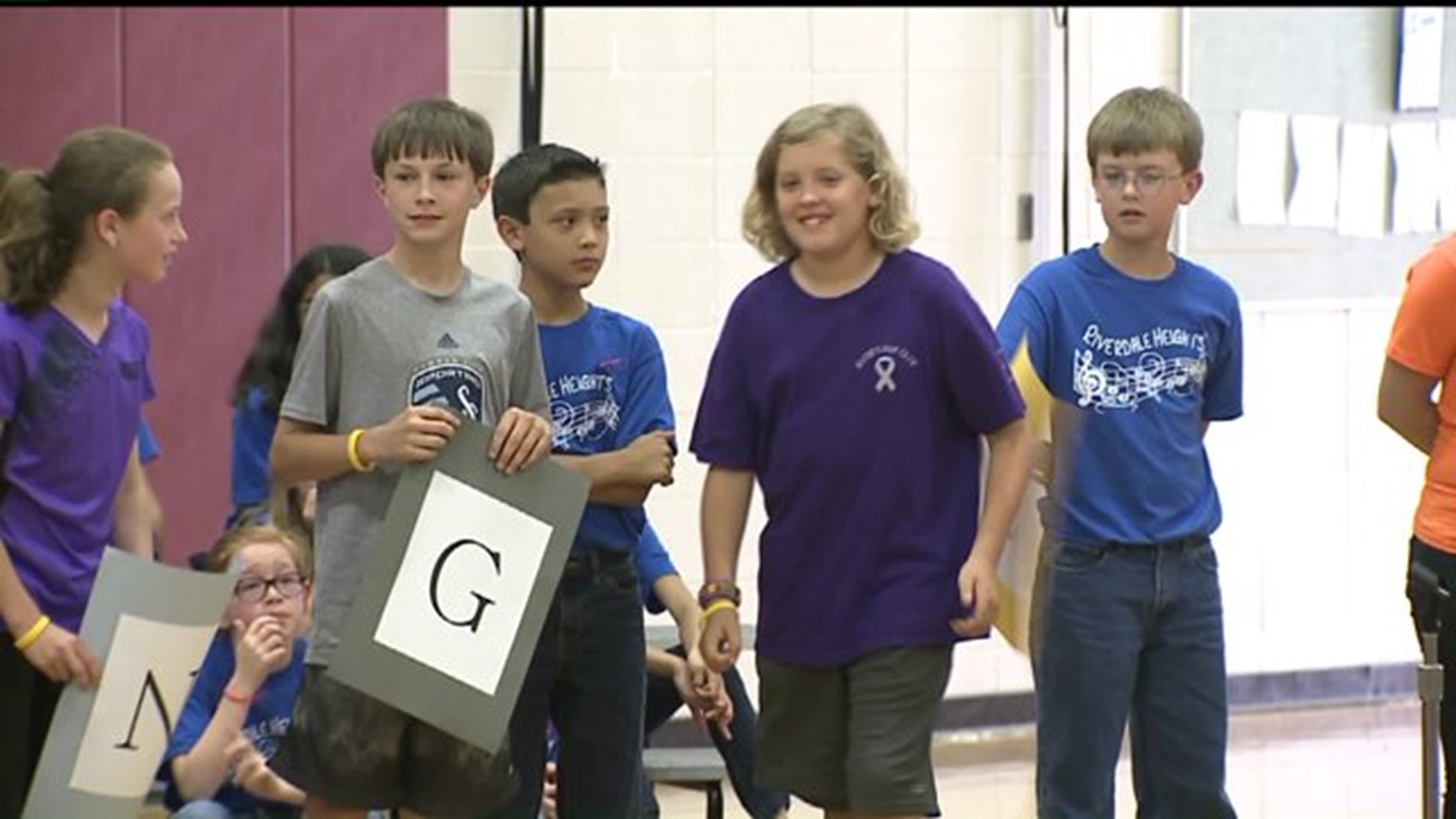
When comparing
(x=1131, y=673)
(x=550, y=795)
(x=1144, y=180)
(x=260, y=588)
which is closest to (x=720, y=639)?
(x=1131, y=673)

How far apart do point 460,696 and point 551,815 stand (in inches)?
66.8

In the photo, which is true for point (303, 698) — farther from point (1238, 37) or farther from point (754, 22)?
point (1238, 37)

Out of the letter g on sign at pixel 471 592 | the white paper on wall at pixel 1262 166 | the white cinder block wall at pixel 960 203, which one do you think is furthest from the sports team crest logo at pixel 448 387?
the white paper on wall at pixel 1262 166

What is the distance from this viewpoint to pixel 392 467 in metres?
4.32

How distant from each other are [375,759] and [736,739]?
1646 millimetres

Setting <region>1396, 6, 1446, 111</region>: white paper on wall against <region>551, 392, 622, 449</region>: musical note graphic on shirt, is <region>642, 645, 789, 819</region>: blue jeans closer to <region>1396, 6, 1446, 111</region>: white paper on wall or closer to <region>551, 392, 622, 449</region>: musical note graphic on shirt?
<region>551, 392, 622, 449</region>: musical note graphic on shirt

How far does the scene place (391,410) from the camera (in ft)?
14.4

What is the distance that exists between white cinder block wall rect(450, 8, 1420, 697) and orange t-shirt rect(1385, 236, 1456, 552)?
9.70ft

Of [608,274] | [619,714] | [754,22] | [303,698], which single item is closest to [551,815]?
[619,714]

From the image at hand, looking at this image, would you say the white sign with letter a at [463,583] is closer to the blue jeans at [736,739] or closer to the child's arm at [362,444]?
the child's arm at [362,444]

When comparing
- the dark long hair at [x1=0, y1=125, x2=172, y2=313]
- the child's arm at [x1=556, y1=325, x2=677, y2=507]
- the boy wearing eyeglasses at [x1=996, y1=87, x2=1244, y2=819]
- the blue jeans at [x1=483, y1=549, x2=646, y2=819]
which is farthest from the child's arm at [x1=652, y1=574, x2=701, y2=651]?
the dark long hair at [x1=0, y1=125, x2=172, y2=313]

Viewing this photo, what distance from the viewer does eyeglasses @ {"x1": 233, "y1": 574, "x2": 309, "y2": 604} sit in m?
5.54

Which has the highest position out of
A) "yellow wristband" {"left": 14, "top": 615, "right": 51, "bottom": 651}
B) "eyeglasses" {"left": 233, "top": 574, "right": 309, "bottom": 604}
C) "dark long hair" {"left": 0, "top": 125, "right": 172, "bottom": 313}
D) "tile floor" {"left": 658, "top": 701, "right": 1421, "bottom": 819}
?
"dark long hair" {"left": 0, "top": 125, "right": 172, "bottom": 313}

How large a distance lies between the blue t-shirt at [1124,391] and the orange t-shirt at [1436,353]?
1.19 feet
